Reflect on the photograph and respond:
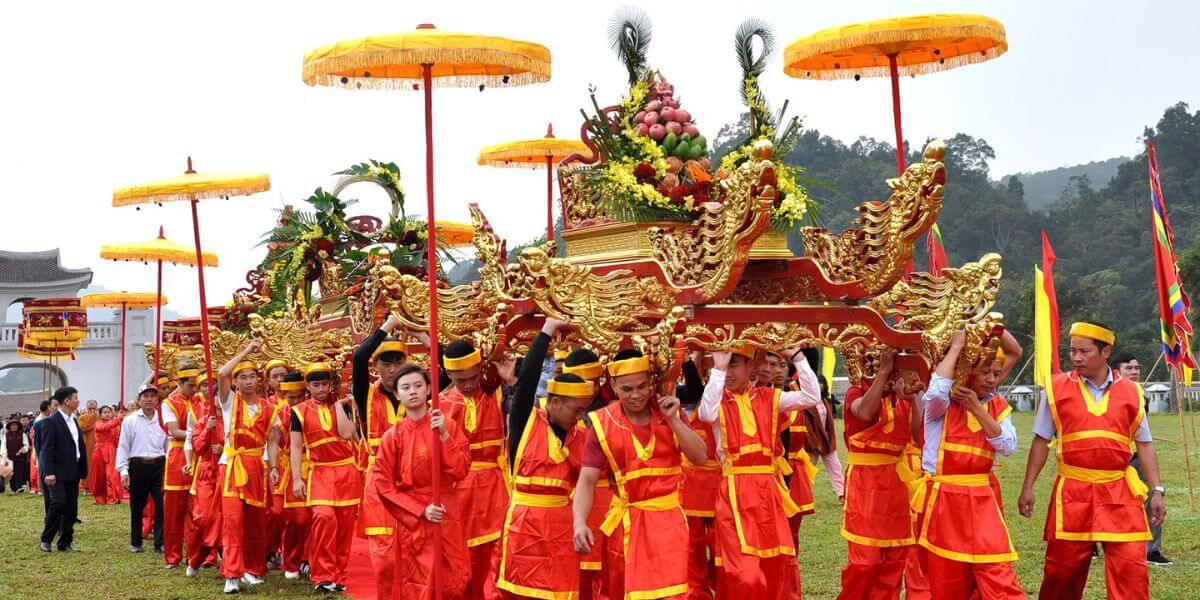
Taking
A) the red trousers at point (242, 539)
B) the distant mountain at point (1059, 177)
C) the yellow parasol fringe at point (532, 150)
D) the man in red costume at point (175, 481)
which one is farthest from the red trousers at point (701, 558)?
the distant mountain at point (1059, 177)

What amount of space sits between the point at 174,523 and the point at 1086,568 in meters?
7.96

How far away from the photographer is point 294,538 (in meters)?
10.5

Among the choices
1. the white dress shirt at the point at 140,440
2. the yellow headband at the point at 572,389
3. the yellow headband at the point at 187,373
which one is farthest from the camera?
the yellow headband at the point at 187,373

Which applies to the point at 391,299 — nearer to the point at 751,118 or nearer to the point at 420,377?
the point at 420,377

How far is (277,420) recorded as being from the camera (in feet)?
33.5

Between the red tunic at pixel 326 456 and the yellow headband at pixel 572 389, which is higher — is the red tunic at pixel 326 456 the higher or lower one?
the lower one

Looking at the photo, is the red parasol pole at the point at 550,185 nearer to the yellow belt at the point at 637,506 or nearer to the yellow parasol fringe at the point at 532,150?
the yellow parasol fringe at the point at 532,150

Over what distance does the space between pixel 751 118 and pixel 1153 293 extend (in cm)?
3436

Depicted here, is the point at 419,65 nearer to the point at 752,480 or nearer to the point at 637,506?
the point at 637,506

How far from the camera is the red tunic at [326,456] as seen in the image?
9609 millimetres

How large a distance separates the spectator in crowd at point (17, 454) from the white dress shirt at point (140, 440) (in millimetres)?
11142

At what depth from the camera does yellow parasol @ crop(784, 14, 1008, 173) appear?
23.4 feet

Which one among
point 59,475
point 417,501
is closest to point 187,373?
point 59,475

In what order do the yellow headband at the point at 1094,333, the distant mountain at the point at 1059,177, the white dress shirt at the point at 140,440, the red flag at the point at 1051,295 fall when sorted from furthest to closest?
the distant mountain at the point at 1059,177 < the white dress shirt at the point at 140,440 < the red flag at the point at 1051,295 < the yellow headband at the point at 1094,333
